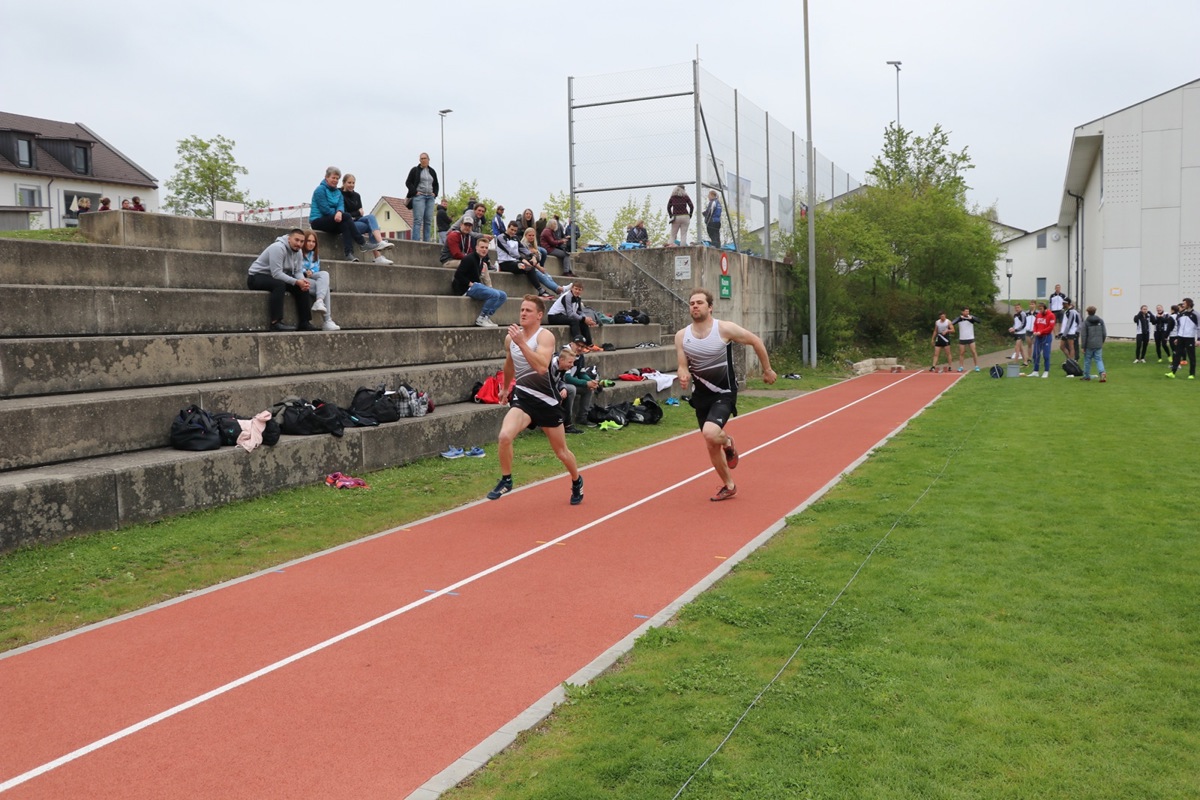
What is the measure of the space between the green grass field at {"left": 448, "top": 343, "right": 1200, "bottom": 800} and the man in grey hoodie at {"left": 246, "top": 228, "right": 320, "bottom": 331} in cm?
807

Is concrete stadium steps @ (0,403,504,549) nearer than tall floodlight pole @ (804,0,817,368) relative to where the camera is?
Yes

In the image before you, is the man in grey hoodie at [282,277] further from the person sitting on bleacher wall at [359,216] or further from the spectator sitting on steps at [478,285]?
the spectator sitting on steps at [478,285]

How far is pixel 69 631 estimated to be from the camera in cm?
601

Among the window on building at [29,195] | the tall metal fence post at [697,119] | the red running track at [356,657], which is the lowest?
the red running track at [356,657]

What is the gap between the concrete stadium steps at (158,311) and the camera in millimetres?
10164

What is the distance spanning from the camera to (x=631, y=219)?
2578cm

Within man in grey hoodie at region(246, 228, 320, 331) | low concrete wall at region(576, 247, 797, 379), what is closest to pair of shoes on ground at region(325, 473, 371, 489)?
man in grey hoodie at region(246, 228, 320, 331)

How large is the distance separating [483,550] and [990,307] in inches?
1583

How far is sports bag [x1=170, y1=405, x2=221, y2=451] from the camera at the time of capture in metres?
9.55

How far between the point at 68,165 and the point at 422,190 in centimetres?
4123

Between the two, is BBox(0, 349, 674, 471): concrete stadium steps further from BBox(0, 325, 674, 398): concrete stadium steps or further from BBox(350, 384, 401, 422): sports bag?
BBox(350, 384, 401, 422): sports bag

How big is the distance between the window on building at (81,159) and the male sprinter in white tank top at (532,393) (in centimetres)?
5278

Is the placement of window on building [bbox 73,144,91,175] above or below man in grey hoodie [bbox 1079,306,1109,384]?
above

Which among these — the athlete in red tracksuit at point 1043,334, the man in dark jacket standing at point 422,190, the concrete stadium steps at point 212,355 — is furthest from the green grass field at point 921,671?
the athlete in red tracksuit at point 1043,334
